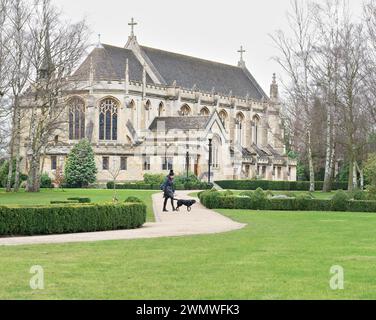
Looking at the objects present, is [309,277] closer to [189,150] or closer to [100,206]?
[100,206]

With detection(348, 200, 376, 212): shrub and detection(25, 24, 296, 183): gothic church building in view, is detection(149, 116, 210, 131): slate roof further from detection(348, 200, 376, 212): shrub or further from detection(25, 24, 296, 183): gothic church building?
detection(348, 200, 376, 212): shrub

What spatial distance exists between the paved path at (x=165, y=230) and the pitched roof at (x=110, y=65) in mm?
49566

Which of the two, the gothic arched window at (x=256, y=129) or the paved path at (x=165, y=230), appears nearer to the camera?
the paved path at (x=165, y=230)

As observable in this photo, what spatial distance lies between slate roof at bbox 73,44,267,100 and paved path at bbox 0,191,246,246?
43459mm

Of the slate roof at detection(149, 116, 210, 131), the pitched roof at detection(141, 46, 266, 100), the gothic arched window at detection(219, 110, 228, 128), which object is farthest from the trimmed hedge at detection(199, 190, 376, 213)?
the gothic arched window at detection(219, 110, 228, 128)

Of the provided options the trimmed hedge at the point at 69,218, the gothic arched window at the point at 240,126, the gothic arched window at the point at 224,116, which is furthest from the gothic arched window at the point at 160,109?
the trimmed hedge at the point at 69,218

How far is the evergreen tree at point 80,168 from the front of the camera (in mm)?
74438

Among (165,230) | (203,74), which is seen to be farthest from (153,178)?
(165,230)

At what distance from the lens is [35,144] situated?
58469 millimetres

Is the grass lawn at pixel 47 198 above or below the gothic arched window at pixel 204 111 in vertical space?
below

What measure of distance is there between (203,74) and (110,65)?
19.3 meters

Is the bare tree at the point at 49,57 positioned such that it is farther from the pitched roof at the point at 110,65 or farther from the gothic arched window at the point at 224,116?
the gothic arched window at the point at 224,116

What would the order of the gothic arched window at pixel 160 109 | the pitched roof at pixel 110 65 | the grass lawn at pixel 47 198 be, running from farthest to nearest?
1. the gothic arched window at pixel 160 109
2. the pitched roof at pixel 110 65
3. the grass lawn at pixel 47 198
